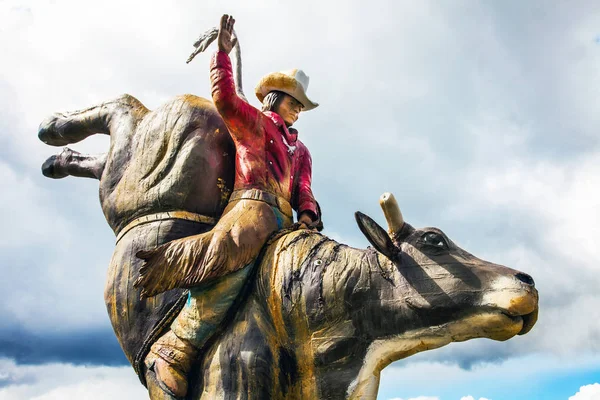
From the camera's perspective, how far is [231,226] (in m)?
4.13

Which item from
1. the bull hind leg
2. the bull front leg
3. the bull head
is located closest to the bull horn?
the bull head

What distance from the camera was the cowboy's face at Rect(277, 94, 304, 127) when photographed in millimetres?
5023

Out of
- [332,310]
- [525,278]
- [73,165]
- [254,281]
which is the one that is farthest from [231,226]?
[73,165]

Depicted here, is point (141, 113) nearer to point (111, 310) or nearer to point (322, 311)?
point (111, 310)

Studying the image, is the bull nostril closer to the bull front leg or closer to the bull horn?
the bull horn

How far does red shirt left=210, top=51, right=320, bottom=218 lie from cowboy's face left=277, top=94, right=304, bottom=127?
141 mm

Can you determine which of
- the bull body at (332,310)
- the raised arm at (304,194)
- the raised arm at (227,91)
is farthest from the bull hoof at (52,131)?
the raised arm at (304,194)

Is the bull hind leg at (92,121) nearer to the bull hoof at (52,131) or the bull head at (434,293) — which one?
the bull hoof at (52,131)

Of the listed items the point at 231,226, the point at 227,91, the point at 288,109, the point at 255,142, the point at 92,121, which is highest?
the point at 92,121

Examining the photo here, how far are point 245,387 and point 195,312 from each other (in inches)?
21.3

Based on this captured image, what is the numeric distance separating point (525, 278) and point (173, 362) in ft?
6.69

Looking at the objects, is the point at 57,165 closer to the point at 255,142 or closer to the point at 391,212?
the point at 255,142

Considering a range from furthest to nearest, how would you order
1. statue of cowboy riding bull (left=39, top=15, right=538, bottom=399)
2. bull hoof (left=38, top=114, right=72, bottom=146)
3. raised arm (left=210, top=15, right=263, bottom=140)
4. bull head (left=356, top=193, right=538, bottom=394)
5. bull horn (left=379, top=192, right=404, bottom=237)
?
1. bull hoof (left=38, top=114, right=72, bottom=146)
2. raised arm (left=210, top=15, right=263, bottom=140)
3. bull horn (left=379, top=192, right=404, bottom=237)
4. statue of cowboy riding bull (left=39, top=15, right=538, bottom=399)
5. bull head (left=356, top=193, right=538, bottom=394)

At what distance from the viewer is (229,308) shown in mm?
4090
